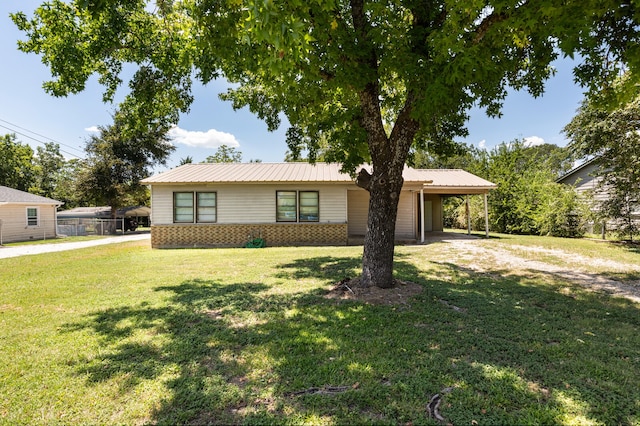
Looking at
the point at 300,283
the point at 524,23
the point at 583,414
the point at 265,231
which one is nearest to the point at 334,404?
the point at 583,414

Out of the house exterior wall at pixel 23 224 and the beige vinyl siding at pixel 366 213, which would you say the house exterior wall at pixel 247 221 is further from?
the house exterior wall at pixel 23 224

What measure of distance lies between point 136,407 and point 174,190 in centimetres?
1324

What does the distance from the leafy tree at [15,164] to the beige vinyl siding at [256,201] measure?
34413 mm

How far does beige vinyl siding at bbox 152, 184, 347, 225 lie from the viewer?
14398mm

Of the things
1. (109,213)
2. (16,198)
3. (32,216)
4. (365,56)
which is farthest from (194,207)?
(109,213)

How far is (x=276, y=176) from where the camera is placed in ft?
47.6

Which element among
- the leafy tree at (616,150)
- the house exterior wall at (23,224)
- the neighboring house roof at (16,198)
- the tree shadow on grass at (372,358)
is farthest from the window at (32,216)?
the leafy tree at (616,150)

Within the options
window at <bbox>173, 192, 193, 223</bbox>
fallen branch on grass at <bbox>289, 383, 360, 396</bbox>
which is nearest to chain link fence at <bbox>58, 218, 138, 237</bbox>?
window at <bbox>173, 192, 193, 223</bbox>

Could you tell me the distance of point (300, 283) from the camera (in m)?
6.69

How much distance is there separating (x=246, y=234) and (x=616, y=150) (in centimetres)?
1479

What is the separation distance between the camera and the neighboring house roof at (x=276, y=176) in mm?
13875

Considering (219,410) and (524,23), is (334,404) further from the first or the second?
(524,23)

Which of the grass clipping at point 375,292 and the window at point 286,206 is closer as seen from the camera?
the grass clipping at point 375,292

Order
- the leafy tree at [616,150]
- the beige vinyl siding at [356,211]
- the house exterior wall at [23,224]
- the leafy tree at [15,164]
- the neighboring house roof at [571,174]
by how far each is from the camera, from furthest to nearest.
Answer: the leafy tree at [15,164]
the house exterior wall at [23,224]
the neighboring house roof at [571,174]
the beige vinyl siding at [356,211]
the leafy tree at [616,150]
